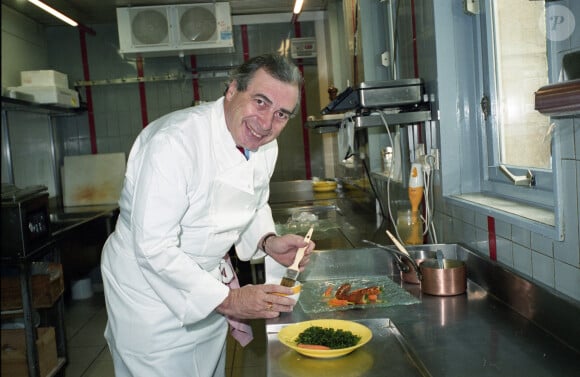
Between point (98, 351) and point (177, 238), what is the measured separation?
2894 millimetres

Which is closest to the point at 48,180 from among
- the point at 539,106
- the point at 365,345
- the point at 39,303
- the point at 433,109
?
the point at 39,303

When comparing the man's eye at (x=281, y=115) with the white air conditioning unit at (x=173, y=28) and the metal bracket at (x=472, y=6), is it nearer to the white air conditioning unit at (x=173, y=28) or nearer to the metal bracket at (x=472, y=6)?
the metal bracket at (x=472, y=6)

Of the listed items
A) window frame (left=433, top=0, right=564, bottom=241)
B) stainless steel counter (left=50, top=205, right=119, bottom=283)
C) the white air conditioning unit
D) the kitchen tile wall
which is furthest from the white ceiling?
window frame (left=433, top=0, right=564, bottom=241)

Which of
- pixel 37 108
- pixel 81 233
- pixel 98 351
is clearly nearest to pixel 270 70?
pixel 98 351

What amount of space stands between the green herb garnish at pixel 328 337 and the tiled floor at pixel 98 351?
6.82 ft

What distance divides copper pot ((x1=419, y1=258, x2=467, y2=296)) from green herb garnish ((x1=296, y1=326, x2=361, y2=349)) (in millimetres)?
499

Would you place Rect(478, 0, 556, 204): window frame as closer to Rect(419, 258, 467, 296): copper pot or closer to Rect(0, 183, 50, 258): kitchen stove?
Rect(419, 258, 467, 296): copper pot

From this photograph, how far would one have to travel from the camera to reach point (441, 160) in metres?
2.16

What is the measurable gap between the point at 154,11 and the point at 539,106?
16.5 feet

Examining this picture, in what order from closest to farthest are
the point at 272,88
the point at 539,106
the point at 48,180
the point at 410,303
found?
the point at 539,106 → the point at 272,88 → the point at 410,303 → the point at 48,180

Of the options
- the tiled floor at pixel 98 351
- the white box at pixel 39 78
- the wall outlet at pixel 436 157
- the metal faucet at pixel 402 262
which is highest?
the white box at pixel 39 78

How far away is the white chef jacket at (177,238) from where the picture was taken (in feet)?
4.69

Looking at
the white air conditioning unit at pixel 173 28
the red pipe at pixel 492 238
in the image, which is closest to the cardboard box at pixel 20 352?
the red pipe at pixel 492 238

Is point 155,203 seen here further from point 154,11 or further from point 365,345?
point 154,11
